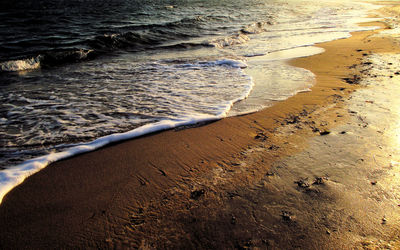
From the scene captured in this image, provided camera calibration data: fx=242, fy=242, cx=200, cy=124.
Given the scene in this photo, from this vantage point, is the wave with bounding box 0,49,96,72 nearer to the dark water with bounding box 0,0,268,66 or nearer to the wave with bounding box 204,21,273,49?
the dark water with bounding box 0,0,268,66

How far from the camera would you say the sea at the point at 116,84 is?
134 inches

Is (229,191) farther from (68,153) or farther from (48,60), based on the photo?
(48,60)

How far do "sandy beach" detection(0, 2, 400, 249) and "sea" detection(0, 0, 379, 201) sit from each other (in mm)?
445

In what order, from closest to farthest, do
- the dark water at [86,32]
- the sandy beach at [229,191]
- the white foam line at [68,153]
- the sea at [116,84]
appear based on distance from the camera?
the sandy beach at [229,191]
the white foam line at [68,153]
the sea at [116,84]
the dark water at [86,32]

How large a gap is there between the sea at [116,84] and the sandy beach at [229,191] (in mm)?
445

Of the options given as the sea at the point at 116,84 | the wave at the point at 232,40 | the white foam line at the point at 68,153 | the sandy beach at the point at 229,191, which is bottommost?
the sandy beach at the point at 229,191

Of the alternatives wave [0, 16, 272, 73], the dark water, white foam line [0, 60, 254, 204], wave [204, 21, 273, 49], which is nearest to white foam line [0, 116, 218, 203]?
white foam line [0, 60, 254, 204]

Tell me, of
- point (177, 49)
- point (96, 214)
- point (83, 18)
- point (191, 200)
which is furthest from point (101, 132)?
point (83, 18)

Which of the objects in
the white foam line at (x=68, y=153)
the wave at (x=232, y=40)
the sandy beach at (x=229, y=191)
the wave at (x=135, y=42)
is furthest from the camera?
the wave at (x=232, y=40)

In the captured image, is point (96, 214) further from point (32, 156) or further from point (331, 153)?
point (331, 153)

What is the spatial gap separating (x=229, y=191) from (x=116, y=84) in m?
4.46

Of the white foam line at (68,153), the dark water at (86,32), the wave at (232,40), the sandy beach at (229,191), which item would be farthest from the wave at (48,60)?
the sandy beach at (229,191)

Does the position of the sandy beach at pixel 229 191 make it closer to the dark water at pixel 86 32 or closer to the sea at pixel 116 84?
the sea at pixel 116 84

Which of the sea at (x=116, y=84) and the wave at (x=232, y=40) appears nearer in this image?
the sea at (x=116, y=84)
